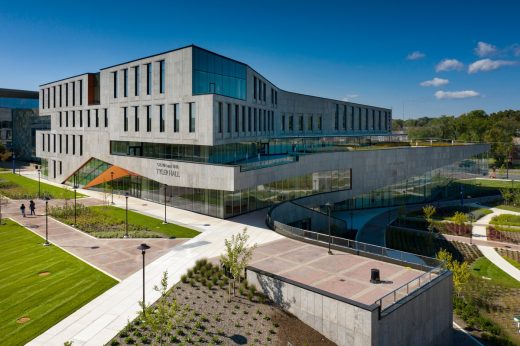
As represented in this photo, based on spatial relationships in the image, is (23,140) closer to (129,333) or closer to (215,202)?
(215,202)

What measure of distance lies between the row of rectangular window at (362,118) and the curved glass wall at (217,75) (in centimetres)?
3874

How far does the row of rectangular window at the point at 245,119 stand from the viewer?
43.7 m

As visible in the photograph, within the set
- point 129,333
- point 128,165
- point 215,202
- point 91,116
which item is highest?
point 91,116

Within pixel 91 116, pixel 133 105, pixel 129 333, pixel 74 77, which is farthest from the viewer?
pixel 74 77

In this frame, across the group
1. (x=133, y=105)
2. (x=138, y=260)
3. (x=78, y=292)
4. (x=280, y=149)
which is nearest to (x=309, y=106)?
(x=280, y=149)

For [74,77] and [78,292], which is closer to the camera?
[78,292]

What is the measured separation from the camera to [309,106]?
79.8 meters

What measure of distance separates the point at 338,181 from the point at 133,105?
94.5 ft

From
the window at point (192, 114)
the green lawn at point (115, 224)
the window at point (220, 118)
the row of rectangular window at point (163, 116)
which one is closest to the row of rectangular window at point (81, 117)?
the row of rectangular window at point (163, 116)

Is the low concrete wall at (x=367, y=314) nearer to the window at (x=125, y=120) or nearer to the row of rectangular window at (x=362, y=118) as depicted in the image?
the window at (x=125, y=120)

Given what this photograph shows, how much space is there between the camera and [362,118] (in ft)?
317

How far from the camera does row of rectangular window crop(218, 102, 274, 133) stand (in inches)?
1720

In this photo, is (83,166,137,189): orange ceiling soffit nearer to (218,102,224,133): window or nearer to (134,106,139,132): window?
(134,106,139,132): window

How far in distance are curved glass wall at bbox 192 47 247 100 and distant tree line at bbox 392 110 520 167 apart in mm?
92360
